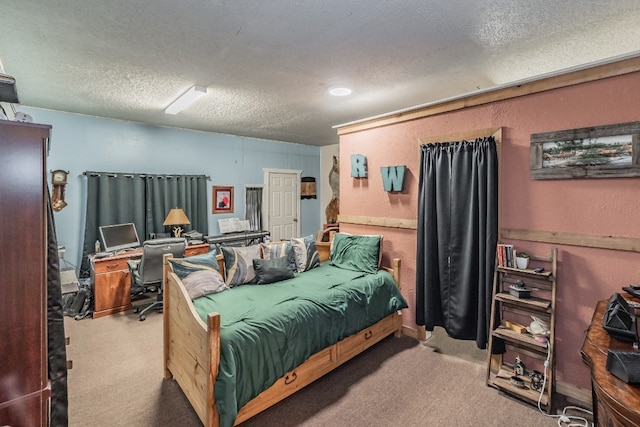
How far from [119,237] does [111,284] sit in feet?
2.49

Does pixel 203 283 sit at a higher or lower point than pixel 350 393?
higher

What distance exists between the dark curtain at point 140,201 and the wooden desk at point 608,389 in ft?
16.8

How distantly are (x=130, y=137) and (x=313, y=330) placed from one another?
4.16 metres

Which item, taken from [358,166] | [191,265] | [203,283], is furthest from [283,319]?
[358,166]

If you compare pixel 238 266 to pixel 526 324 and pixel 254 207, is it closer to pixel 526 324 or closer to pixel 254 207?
pixel 526 324

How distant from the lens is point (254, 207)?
20.7 feet

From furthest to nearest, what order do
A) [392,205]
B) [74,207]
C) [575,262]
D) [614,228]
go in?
[74,207]
[392,205]
[575,262]
[614,228]

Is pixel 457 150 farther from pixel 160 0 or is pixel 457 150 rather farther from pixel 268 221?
pixel 268 221

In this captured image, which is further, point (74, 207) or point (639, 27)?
point (74, 207)

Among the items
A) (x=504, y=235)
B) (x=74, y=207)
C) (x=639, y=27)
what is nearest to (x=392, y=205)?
(x=504, y=235)

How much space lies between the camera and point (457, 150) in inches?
110

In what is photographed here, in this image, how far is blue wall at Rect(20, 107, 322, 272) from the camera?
4137mm

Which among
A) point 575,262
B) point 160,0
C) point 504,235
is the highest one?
point 160,0

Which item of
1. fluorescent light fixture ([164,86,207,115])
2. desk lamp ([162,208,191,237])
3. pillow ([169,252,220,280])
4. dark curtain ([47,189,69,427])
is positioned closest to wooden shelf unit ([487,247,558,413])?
pillow ([169,252,220,280])
